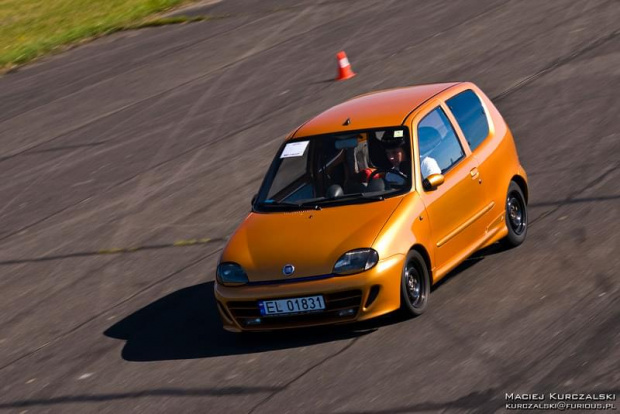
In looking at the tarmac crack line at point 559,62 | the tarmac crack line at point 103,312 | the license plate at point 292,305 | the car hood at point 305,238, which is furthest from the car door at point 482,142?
the tarmac crack line at point 559,62

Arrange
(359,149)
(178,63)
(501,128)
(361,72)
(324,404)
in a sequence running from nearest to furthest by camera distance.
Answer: (324,404), (359,149), (501,128), (361,72), (178,63)

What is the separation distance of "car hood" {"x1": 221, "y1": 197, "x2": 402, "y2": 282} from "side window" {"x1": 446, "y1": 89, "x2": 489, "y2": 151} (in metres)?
1.44

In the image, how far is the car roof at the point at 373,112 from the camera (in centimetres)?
1034

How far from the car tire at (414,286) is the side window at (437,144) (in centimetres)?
85

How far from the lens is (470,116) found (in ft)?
35.9

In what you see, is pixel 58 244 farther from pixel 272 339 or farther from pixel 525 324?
pixel 525 324

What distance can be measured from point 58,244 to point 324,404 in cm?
676

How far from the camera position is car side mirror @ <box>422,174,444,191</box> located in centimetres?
975

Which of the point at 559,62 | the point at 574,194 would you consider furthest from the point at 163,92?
the point at 574,194

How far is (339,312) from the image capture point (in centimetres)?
912

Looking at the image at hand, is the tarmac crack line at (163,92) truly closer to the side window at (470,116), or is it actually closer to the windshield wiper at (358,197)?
the side window at (470,116)

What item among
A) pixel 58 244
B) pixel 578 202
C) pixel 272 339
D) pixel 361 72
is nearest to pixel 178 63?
pixel 361 72

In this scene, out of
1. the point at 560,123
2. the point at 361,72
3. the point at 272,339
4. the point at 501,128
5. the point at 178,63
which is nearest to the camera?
the point at 272,339

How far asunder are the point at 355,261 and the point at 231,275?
1052 mm
